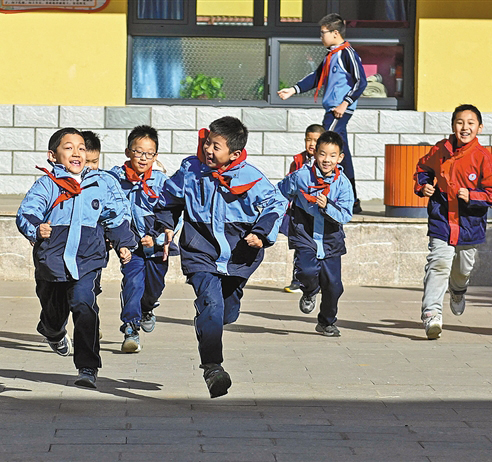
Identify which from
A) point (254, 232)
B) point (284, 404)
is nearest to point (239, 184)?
point (254, 232)

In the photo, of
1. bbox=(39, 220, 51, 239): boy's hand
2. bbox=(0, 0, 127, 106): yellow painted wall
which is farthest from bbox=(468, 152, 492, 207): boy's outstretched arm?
bbox=(0, 0, 127, 106): yellow painted wall

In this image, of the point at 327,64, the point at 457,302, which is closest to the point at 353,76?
the point at 327,64

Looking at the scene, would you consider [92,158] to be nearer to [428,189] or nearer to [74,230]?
[74,230]

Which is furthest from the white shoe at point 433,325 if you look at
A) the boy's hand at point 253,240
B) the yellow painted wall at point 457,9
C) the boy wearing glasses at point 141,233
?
the yellow painted wall at point 457,9

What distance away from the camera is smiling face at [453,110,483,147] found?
786 cm

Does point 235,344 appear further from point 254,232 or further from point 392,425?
point 392,425

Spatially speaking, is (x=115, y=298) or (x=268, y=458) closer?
(x=268, y=458)

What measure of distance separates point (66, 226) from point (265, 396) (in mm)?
1454

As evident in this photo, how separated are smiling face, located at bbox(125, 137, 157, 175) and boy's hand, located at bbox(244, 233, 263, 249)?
188cm

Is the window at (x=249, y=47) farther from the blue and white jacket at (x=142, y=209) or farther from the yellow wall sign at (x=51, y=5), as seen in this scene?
the blue and white jacket at (x=142, y=209)

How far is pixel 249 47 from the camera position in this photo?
13.9 metres

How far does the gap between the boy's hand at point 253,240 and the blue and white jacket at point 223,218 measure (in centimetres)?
3

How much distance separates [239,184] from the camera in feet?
19.3

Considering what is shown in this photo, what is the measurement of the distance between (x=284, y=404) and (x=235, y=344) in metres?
2.02
